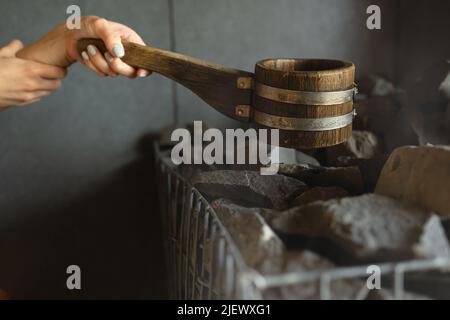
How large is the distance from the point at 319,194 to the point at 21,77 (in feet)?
2.06

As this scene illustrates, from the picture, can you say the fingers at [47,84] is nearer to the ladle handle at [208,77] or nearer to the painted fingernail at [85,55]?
the painted fingernail at [85,55]

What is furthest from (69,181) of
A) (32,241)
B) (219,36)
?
(219,36)

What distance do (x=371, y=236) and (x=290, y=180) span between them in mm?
282

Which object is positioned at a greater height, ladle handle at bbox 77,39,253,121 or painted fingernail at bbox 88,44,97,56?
painted fingernail at bbox 88,44,97,56

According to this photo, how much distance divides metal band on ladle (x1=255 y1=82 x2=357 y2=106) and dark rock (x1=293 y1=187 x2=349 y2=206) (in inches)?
5.0

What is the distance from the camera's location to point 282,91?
2.80 ft

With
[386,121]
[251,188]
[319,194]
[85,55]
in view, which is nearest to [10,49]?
[85,55]

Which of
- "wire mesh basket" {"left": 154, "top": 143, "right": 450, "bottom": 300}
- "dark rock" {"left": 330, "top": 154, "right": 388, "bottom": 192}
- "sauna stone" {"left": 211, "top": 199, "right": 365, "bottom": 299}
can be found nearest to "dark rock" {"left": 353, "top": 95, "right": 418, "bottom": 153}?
"dark rock" {"left": 330, "top": 154, "right": 388, "bottom": 192}

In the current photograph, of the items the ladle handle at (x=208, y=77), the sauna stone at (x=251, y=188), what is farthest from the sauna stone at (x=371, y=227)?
the ladle handle at (x=208, y=77)

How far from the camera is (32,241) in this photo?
1.44 m

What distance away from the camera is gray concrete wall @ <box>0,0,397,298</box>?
136cm

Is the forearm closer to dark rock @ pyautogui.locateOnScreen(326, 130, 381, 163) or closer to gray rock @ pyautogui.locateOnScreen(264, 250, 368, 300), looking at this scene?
dark rock @ pyautogui.locateOnScreen(326, 130, 381, 163)

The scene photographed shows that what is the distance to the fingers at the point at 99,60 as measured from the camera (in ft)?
3.33

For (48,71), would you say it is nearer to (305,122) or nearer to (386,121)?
(305,122)
